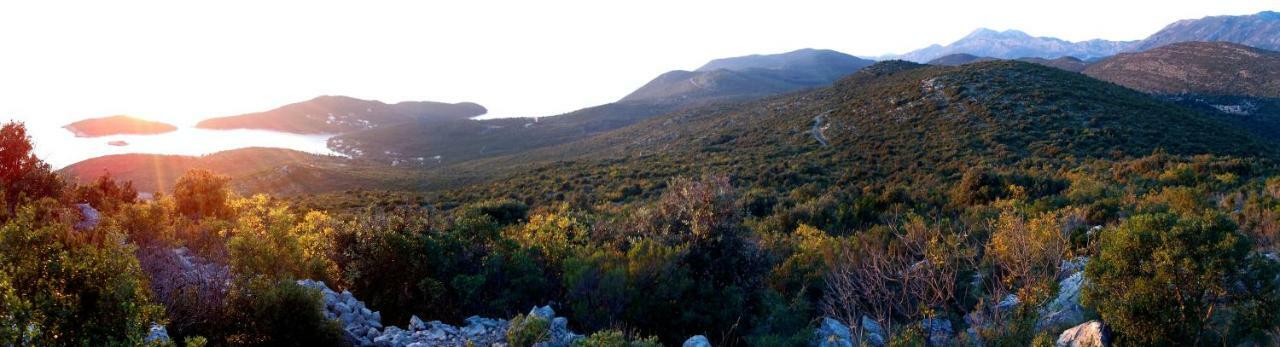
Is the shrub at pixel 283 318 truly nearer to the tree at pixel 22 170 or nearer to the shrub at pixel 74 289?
the shrub at pixel 74 289

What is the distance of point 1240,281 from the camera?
5.09 meters

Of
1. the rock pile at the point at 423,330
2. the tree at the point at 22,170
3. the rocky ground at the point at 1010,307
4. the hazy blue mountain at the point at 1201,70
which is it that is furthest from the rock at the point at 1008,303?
the hazy blue mountain at the point at 1201,70

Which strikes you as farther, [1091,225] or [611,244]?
[1091,225]

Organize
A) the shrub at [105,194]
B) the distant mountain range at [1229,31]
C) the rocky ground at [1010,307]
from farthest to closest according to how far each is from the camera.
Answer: the distant mountain range at [1229,31]
the shrub at [105,194]
the rocky ground at [1010,307]

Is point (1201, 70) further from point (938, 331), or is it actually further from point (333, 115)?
point (333, 115)

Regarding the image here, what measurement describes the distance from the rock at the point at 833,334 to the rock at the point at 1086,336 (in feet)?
5.92

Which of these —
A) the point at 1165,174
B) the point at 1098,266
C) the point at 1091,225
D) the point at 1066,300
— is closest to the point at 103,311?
the point at 1098,266

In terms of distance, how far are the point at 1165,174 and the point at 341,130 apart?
105435 millimetres

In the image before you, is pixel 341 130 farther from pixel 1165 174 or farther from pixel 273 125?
pixel 1165 174

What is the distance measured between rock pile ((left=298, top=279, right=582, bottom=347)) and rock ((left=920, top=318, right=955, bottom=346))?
346cm

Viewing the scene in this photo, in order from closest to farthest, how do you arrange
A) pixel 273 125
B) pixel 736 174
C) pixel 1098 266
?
pixel 1098 266, pixel 736 174, pixel 273 125

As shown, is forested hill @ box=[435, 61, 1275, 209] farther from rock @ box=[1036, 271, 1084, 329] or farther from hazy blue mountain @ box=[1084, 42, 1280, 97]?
hazy blue mountain @ box=[1084, 42, 1280, 97]

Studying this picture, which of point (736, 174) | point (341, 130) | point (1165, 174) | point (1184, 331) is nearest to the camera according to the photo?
point (1184, 331)

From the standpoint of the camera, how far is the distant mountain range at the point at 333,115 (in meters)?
90.6
